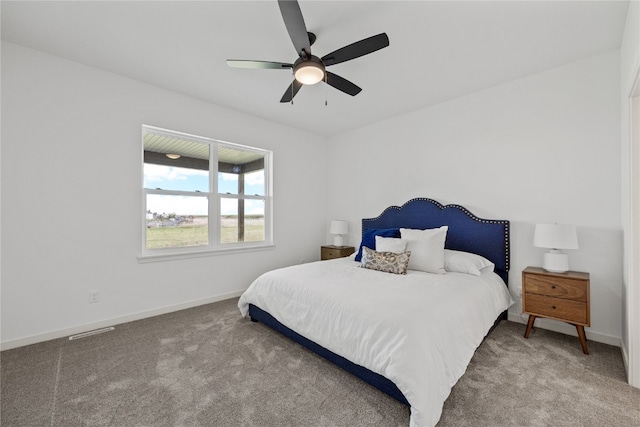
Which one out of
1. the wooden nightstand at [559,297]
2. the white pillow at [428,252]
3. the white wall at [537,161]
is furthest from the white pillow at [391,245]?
the wooden nightstand at [559,297]

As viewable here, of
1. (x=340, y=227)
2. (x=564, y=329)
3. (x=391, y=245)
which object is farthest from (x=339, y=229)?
(x=564, y=329)

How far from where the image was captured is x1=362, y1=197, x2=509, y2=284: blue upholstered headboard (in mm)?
3041

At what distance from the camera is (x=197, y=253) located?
11.6ft

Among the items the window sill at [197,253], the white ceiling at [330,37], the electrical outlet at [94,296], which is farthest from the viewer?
the window sill at [197,253]

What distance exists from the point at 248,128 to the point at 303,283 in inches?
104

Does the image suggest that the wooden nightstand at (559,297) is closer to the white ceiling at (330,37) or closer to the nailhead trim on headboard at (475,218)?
the nailhead trim on headboard at (475,218)

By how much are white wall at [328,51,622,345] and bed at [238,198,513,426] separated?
30 cm

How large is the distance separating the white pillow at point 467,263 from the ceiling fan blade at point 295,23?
2.43 meters

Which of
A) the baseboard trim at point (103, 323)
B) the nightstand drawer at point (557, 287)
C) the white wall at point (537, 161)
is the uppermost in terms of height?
the white wall at point (537, 161)

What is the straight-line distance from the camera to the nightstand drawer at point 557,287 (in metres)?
2.29

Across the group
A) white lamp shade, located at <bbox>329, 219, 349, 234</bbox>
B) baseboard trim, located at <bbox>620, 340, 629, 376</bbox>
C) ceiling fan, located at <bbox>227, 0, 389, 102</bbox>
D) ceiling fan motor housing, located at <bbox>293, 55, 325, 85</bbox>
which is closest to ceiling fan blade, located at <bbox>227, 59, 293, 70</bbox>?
ceiling fan, located at <bbox>227, 0, 389, 102</bbox>

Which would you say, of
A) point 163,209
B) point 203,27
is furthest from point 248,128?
point 203,27

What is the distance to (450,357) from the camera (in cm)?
169

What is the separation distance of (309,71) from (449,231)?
252cm
